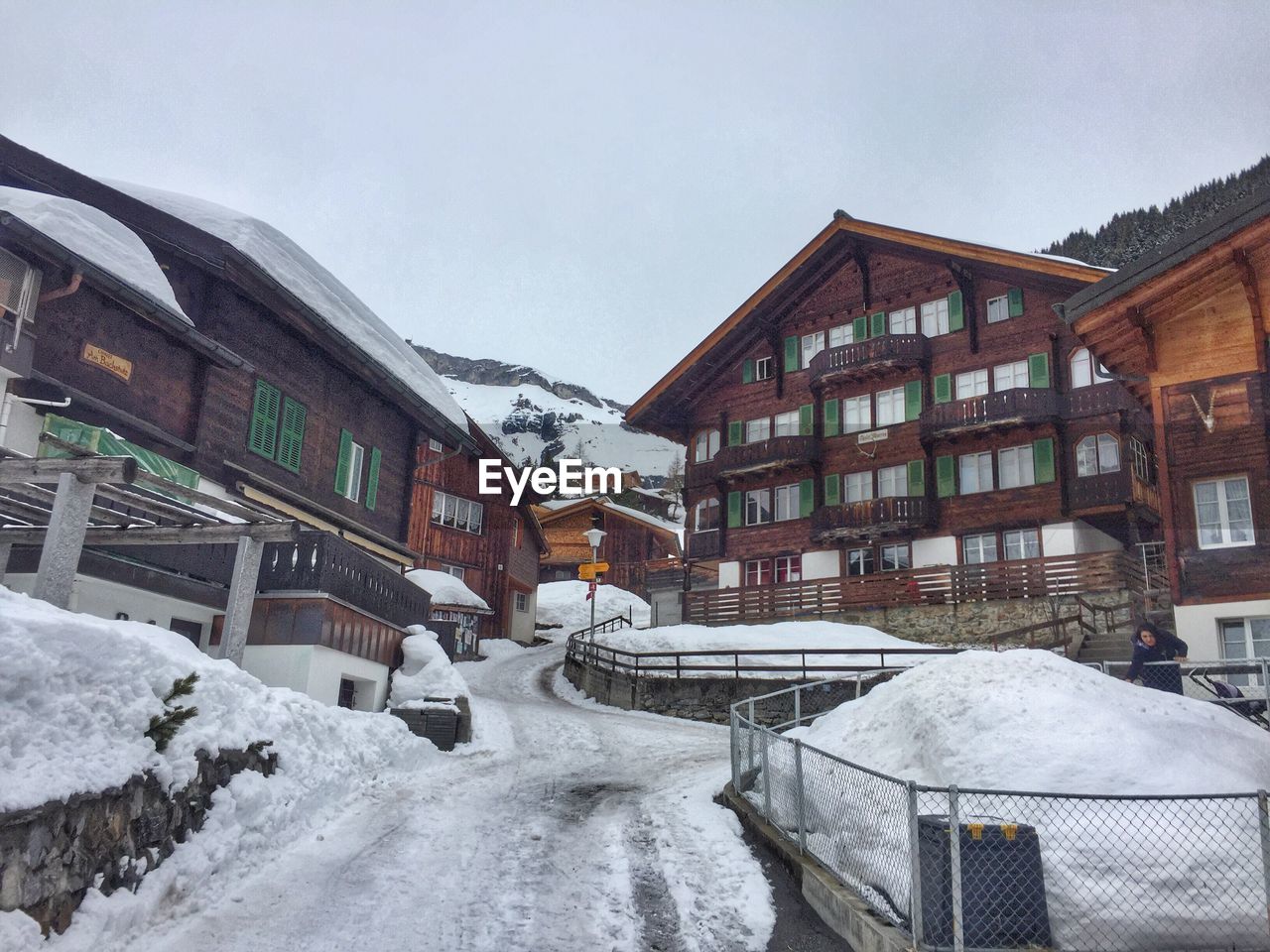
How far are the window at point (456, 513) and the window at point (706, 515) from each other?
921 cm

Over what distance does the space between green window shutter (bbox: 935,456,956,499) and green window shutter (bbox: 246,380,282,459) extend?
75.8 ft

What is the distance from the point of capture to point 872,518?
34250mm

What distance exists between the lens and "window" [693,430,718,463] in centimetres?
4136

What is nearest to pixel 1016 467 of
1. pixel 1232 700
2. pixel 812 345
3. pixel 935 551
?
pixel 935 551

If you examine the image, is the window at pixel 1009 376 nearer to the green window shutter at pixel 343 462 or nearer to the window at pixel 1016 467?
the window at pixel 1016 467

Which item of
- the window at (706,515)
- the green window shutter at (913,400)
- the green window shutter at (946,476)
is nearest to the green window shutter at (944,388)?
the green window shutter at (913,400)

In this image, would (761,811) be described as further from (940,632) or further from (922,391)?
(922,391)

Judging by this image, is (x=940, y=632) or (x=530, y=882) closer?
(x=530, y=882)

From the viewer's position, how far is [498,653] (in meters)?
38.7

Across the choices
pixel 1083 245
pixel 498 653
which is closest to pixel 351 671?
pixel 498 653

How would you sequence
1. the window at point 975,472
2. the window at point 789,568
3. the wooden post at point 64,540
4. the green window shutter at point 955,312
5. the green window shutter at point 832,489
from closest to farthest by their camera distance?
the wooden post at point 64,540, the window at point 975,472, the green window shutter at point 955,312, the green window shutter at point 832,489, the window at point 789,568

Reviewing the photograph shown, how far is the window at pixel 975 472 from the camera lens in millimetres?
33219

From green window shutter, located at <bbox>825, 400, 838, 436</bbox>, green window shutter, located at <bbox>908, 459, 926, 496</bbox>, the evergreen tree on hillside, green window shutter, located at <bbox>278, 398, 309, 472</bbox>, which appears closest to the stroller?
green window shutter, located at <bbox>278, 398, 309, 472</bbox>

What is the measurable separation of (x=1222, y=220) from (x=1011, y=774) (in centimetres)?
1303
